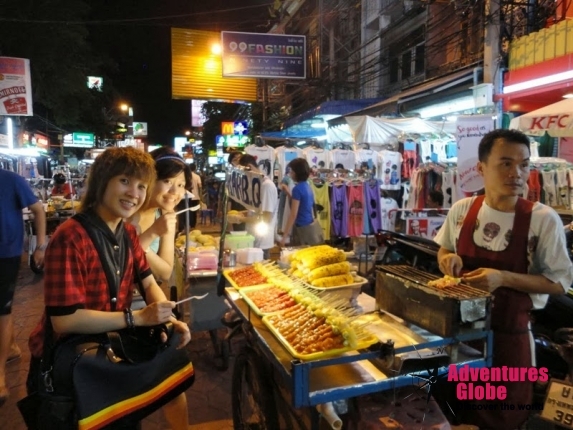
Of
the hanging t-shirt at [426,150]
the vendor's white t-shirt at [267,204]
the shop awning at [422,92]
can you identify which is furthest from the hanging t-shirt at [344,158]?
the vendor's white t-shirt at [267,204]

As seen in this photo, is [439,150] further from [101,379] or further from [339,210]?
[101,379]

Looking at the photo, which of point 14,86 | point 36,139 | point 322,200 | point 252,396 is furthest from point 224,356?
point 36,139

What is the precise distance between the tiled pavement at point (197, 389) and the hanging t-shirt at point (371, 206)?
3.85m

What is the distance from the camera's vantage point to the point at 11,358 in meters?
5.18

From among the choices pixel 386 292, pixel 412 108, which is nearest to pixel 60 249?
pixel 386 292

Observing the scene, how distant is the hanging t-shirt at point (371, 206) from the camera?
8.52 m

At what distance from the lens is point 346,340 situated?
82.2 inches

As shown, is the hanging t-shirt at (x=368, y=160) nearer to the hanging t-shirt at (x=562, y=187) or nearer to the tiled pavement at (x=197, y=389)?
the hanging t-shirt at (x=562, y=187)

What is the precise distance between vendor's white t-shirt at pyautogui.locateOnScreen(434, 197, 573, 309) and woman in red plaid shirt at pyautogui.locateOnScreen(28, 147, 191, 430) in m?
1.95

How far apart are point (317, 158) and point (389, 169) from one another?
64.2 inches

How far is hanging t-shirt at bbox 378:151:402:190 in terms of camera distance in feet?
30.0

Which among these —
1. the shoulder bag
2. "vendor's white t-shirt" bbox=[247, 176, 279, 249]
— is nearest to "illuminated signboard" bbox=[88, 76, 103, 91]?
"vendor's white t-shirt" bbox=[247, 176, 279, 249]

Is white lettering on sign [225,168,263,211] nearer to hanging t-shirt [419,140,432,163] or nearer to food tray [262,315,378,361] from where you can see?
food tray [262,315,378,361]

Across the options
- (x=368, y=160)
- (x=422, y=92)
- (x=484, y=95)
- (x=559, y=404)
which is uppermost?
(x=422, y=92)
